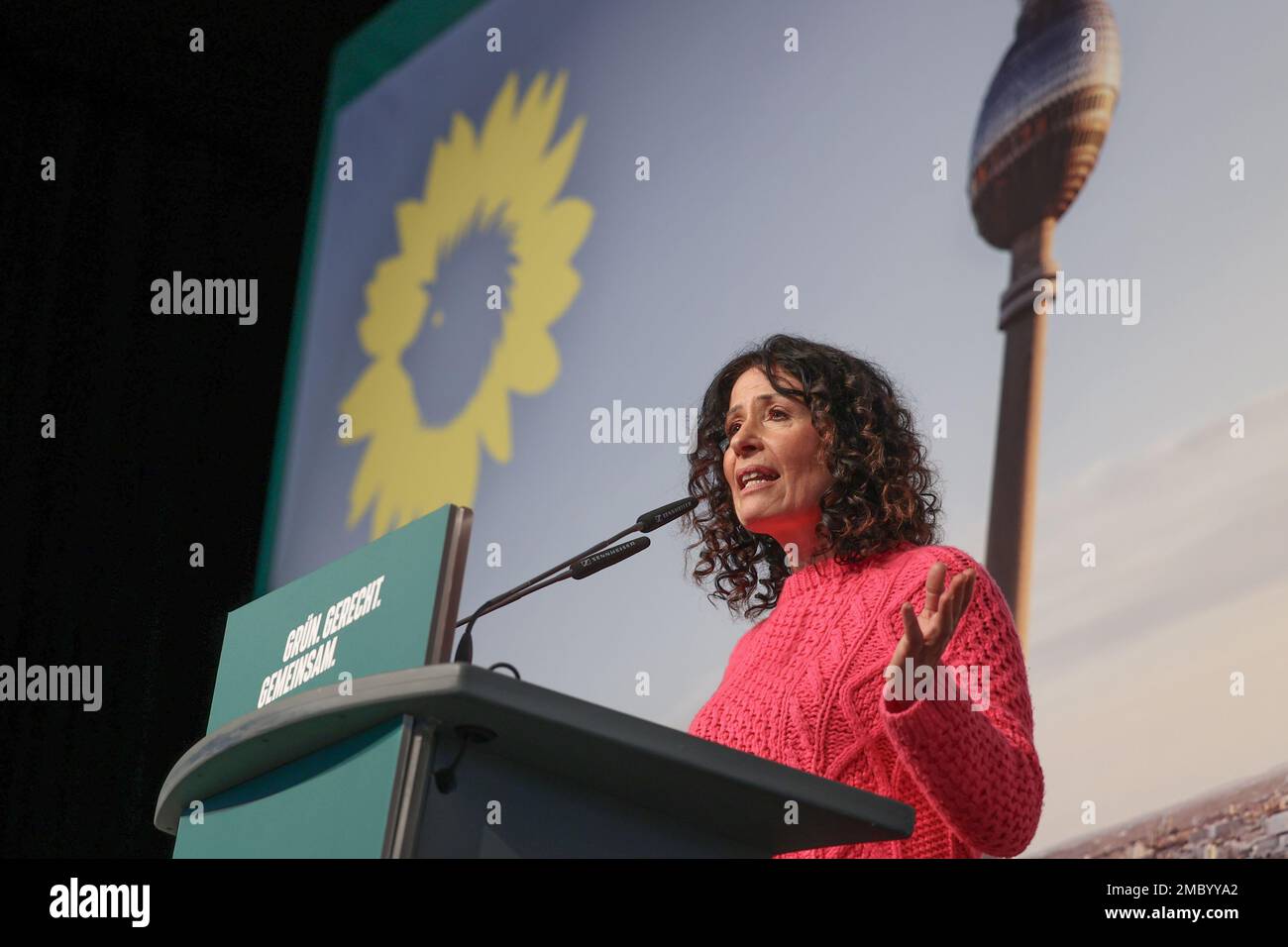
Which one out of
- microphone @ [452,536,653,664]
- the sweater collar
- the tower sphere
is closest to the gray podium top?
microphone @ [452,536,653,664]

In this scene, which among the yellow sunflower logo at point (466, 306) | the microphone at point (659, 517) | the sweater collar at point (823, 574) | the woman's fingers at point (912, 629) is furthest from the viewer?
the yellow sunflower logo at point (466, 306)

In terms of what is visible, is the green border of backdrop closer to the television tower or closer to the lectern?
the television tower

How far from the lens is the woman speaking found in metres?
1.26

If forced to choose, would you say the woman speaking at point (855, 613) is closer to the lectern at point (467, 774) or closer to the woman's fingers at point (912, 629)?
the woman's fingers at point (912, 629)

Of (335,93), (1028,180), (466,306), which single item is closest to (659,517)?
(1028,180)

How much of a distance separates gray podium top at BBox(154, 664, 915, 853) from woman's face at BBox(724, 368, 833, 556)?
682 millimetres

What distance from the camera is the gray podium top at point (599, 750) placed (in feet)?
3.05

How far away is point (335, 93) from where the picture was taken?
13.8 ft

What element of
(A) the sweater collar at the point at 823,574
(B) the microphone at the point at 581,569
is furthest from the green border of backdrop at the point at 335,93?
(B) the microphone at the point at 581,569

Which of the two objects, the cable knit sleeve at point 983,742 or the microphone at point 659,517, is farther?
the microphone at point 659,517

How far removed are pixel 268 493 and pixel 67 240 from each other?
905 mm

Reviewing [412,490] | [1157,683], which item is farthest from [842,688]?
[412,490]

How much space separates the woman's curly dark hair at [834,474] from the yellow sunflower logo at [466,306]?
1073 mm
